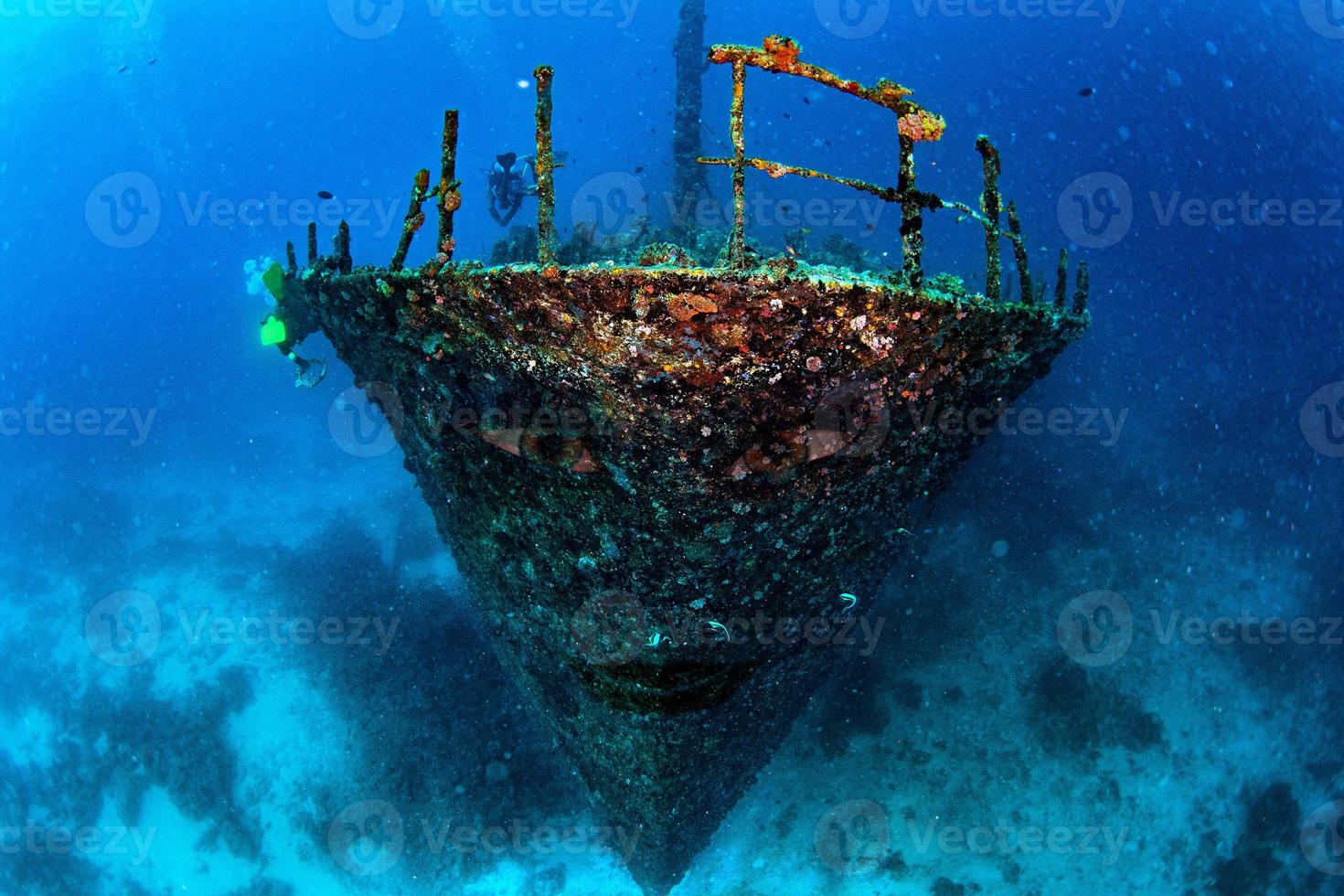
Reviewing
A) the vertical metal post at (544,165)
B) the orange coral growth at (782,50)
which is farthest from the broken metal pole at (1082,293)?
the vertical metal post at (544,165)

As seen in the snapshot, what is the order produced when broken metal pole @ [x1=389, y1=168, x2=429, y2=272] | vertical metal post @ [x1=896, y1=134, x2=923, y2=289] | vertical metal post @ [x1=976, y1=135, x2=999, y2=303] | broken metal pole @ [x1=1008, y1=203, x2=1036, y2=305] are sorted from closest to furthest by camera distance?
vertical metal post @ [x1=896, y1=134, x2=923, y2=289]
broken metal pole @ [x1=389, y1=168, x2=429, y2=272]
vertical metal post @ [x1=976, y1=135, x2=999, y2=303]
broken metal pole @ [x1=1008, y1=203, x2=1036, y2=305]

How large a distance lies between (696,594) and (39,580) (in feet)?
56.0

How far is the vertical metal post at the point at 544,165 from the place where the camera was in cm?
315

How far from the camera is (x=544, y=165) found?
3.24m

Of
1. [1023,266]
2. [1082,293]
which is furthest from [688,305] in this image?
[1082,293]

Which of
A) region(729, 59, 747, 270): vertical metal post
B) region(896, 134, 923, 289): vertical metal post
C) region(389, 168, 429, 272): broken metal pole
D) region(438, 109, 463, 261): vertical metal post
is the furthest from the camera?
region(389, 168, 429, 272): broken metal pole

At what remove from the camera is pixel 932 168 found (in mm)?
18172

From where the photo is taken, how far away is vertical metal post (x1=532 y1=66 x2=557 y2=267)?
124 inches

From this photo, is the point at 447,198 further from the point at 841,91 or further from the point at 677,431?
the point at 841,91

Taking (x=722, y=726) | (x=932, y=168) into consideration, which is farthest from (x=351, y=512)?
(x=932, y=168)

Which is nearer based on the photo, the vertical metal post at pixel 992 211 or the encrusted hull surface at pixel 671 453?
the encrusted hull surface at pixel 671 453

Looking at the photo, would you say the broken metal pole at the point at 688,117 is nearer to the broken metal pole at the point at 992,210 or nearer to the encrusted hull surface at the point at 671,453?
the encrusted hull surface at the point at 671,453

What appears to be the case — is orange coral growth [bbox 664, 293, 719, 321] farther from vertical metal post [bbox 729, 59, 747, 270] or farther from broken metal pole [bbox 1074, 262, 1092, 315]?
broken metal pole [bbox 1074, 262, 1092, 315]

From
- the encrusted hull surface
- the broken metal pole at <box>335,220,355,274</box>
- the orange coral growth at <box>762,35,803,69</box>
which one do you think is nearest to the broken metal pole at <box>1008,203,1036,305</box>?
the encrusted hull surface
